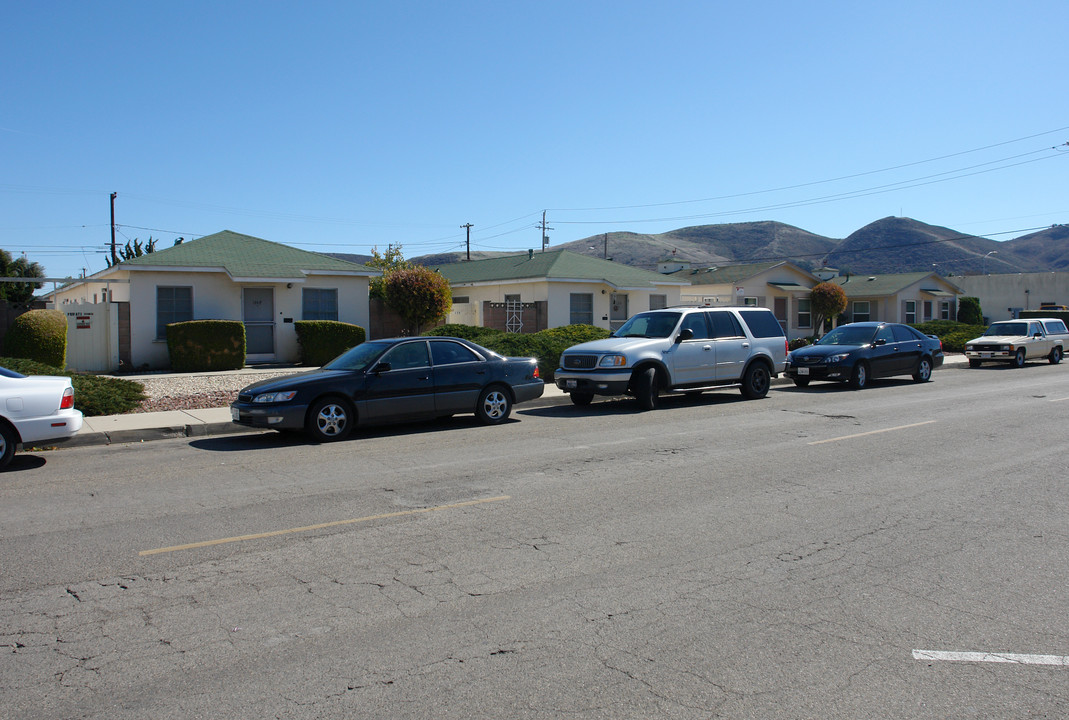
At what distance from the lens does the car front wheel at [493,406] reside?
13.1 m

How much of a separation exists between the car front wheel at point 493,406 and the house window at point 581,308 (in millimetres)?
19046

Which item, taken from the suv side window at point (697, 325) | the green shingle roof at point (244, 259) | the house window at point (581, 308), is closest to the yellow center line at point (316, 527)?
the suv side window at point (697, 325)

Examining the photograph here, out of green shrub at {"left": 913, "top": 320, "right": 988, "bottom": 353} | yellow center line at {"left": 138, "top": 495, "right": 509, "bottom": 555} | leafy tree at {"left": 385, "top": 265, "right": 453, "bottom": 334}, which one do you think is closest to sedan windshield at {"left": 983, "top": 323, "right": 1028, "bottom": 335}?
green shrub at {"left": 913, "top": 320, "right": 988, "bottom": 353}

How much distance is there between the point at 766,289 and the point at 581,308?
492 inches

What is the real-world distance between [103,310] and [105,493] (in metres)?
15.2

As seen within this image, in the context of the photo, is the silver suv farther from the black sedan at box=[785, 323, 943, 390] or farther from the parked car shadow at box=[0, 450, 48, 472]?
the parked car shadow at box=[0, 450, 48, 472]

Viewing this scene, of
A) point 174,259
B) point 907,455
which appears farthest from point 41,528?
point 174,259

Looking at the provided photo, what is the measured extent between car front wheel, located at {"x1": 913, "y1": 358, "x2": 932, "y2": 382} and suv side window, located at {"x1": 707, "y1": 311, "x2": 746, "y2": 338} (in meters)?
6.85

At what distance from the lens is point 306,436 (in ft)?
38.9

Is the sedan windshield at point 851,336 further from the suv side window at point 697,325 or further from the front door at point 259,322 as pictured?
the front door at point 259,322

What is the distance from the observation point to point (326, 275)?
84.2ft

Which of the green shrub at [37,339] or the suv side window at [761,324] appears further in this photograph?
the green shrub at [37,339]

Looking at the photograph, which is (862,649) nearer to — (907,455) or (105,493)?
(907,455)

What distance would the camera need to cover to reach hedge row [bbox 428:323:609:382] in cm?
1938
